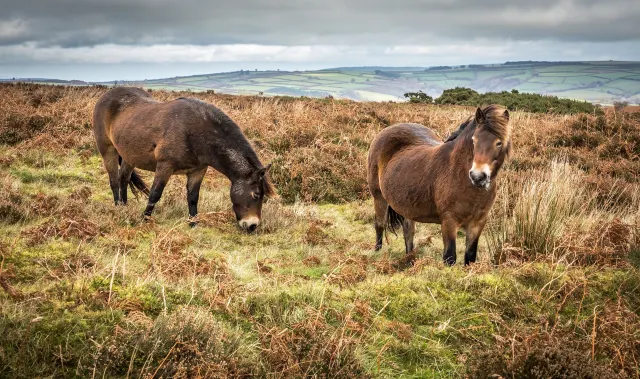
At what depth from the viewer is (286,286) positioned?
15.4 feet

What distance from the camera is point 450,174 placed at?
5.60m

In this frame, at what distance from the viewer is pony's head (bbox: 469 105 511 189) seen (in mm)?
4959

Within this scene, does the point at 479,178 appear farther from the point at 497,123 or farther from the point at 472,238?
the point at 472,238

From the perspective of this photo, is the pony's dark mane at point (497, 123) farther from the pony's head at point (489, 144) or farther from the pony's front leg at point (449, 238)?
the pony's front leg at point (449, 238)

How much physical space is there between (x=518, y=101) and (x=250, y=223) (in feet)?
76.1

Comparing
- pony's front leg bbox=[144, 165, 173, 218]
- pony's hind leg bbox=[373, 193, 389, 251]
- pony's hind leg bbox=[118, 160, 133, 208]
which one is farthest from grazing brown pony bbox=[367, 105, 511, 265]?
pony's hind leg bbox=[118, 160, 133, 208]

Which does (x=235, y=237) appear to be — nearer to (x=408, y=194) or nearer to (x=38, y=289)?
(x=408, y=194)

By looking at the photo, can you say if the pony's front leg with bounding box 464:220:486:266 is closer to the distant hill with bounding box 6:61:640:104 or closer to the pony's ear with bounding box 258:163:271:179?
the pony's ear with bounding box 258:163:271:179

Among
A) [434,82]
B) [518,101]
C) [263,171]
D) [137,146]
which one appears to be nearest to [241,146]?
[263,171]

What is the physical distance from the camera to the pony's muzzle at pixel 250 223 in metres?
7.93

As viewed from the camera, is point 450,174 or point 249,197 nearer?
point 450,174

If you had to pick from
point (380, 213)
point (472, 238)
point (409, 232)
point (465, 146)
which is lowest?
point (409, 232)

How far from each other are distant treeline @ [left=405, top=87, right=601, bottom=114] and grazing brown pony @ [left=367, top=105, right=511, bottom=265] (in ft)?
56.2

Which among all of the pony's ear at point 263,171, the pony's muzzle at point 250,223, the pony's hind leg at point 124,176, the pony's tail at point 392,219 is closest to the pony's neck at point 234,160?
the pony's ear at point 263,171
